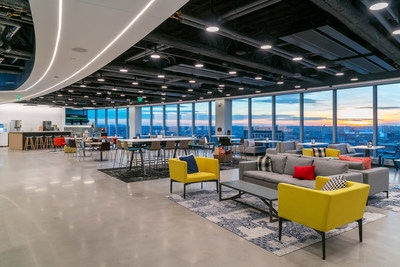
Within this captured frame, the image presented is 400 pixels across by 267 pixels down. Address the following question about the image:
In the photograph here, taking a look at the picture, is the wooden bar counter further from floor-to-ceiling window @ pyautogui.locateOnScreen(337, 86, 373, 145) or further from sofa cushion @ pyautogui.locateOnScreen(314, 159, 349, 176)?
floor-to-ceiling window @ pyautogui.locateOnScreen(337, 86, 373, 145)

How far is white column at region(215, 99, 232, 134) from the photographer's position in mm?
→ 14961

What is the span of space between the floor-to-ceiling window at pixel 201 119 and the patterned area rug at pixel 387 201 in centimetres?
1241

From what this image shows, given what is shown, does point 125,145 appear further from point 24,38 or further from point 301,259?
point 301,259

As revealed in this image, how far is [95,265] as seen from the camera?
276 centimetres

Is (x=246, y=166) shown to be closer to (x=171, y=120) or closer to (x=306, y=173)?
(x=306, y=173)

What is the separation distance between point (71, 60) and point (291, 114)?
1031 centimetres

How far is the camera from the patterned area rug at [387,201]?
4.68 metres

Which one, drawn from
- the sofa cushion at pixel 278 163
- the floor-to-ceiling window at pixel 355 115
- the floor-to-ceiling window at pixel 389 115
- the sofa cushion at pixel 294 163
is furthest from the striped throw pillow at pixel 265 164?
the floor-to-ceiling window at pixel 355 115

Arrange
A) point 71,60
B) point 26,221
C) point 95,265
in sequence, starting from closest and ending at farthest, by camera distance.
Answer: point 95,265
point 26,221
point 71,60

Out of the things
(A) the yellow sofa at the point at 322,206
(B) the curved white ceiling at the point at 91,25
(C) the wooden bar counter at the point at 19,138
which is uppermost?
(B) the curved white ceiling at the point at 91,25

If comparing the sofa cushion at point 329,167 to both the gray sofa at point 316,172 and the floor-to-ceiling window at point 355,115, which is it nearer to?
the gray sofa at point 316,172

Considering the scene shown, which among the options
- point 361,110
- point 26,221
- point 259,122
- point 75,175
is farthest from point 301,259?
point 259,122

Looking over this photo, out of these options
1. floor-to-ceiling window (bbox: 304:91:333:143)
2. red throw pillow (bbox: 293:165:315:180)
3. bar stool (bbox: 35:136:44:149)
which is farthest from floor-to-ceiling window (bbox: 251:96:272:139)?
bar stool (bbox: 35:136:44:149)

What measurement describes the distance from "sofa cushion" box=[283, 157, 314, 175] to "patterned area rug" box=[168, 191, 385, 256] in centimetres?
104
